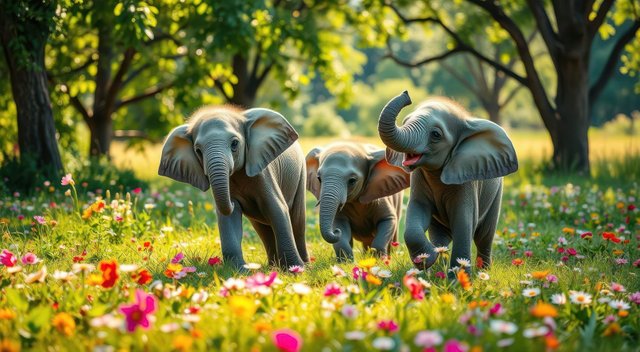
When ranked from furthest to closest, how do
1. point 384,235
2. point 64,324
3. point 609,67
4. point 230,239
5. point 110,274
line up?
point 609,67
point 384,235
point 230,239
point 110,274
point 64,324

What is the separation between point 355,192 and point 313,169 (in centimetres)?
86

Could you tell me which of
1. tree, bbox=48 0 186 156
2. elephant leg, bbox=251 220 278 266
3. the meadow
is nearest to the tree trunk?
tree, bbox=48 0 186 156

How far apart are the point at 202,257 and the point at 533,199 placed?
6099 mm

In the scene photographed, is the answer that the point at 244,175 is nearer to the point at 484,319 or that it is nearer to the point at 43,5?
the point at 484,319

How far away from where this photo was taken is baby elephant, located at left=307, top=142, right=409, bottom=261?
599 centimetres

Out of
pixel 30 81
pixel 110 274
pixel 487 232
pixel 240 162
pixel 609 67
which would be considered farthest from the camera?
pixel 609 67

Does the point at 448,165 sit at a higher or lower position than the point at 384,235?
higher

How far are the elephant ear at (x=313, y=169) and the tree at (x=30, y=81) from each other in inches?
170

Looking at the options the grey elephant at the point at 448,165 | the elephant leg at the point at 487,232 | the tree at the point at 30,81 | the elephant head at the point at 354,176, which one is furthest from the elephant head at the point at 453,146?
the tree at the point at 30,81

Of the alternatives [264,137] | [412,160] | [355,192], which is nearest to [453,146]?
[412,160]

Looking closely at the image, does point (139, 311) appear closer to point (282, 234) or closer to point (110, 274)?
point (110, 274)

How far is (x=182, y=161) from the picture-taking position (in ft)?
18.5

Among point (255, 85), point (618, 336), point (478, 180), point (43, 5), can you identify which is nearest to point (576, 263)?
point (478, 180)

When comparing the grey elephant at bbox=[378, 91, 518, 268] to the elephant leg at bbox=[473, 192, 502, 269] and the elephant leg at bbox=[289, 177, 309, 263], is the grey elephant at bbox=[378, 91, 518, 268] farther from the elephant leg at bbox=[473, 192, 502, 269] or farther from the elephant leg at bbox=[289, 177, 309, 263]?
the elephant leg at bbox=[289, 177, 309, 263]
